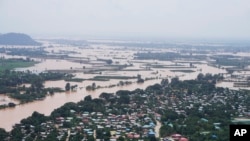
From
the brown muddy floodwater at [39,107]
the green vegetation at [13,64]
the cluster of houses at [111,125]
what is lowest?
the brown muddy floodwater at [39,107]

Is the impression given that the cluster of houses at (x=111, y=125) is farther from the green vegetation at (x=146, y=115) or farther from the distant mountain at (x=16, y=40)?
the distant mountain at (x=16, y=40)

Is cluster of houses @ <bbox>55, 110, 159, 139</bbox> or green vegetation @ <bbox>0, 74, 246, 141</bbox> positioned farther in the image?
cluster of houses @ <bbox>55, 110, 159, 139</bbox>

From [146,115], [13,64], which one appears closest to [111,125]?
[146,115]

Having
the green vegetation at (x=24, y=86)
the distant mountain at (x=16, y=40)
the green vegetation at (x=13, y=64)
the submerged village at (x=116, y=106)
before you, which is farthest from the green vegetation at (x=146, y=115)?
the distant mountain at (x=16, y=40)

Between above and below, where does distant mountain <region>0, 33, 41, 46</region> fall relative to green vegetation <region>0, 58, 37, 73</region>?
above

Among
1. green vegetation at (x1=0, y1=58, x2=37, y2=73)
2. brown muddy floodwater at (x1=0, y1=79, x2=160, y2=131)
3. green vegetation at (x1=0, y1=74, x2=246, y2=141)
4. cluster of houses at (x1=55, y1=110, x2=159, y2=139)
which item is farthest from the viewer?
green vegetation at (x1=0, y1=58, x2=37, y2=73)

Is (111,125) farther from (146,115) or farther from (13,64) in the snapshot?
(13,64)

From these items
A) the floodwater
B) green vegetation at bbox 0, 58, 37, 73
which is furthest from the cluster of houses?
green vegetation at bbox 0, 58, 37, 73

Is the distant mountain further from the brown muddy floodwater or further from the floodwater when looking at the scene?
the brown muddy floodwater

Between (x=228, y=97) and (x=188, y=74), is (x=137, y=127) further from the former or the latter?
(x=188, y=74)

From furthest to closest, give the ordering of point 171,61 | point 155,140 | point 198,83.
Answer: point 171,61, point 198,83, point 155,140

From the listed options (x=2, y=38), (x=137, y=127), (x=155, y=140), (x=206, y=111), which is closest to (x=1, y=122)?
(x=137, y=127)
